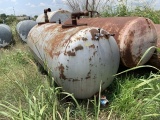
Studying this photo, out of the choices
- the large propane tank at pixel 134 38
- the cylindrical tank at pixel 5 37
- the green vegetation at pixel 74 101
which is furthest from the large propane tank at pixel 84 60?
the cylindrical tank at pixel 5 37

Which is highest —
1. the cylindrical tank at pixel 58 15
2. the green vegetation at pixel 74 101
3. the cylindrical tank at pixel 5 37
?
the cylindrical tank at pixel 58 15

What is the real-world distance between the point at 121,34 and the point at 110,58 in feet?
1.82

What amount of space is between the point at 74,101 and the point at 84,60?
658mm

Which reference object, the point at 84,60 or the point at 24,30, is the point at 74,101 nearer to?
the point at 84,60

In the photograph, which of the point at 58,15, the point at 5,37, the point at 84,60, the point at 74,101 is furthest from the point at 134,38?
the point at 5,37

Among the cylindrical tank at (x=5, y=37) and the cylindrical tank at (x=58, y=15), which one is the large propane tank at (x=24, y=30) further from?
the cylindrical tank at (x=58, y=15)

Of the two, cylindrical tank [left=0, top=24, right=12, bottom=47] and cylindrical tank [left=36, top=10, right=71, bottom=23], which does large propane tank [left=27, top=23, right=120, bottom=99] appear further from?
cylindrical tank [left=0, top=24, right=12, bottom=47]

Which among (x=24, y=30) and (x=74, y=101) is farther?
(x=24, y=30)

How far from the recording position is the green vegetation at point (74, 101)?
1890mm

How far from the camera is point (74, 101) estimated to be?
2.87 meters

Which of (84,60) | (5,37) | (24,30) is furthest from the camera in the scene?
(24,30)

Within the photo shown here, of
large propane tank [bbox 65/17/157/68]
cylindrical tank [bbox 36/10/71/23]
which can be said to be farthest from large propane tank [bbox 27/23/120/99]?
cylindrical tank [bbox 36/10/71/23]

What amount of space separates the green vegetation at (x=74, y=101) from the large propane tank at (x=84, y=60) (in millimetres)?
154

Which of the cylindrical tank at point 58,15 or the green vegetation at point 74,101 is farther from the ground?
the cylindrical tank at point 58,15
